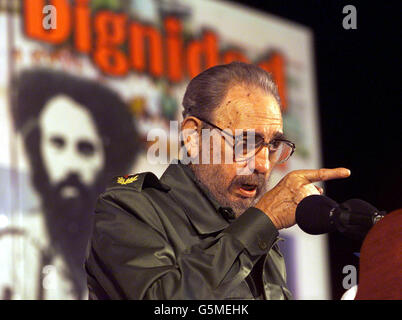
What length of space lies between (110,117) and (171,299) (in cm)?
261

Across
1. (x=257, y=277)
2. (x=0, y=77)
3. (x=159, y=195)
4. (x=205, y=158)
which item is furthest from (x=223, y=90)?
(x=0, y=77)

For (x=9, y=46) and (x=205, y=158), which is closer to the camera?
(x=205, y=158)

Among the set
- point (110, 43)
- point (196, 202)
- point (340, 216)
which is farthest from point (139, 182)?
point (110, 43)

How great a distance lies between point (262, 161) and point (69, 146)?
204 centimetres

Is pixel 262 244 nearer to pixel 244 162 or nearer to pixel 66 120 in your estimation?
pixel 244 162

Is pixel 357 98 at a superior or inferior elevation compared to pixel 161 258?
superior

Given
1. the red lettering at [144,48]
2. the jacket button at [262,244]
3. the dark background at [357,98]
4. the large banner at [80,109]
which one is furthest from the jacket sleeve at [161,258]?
the dark background at [357,98]

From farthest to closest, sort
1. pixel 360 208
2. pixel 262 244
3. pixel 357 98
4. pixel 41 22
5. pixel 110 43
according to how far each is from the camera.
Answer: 1. pixel 357 98
2. pixel 110 43
3. pixel 41 22
4. pixel 262 244
5. pixel 360 208

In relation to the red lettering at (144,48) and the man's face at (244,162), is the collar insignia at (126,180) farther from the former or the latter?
the red lettering at (144,48)

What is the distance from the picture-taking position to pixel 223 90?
211 cm

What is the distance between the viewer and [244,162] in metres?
1.98

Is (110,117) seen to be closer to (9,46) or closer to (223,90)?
(9,46)

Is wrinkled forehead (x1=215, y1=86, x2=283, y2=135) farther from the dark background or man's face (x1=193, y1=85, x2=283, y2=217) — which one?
the dark background

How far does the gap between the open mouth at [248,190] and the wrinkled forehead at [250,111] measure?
160 mm
